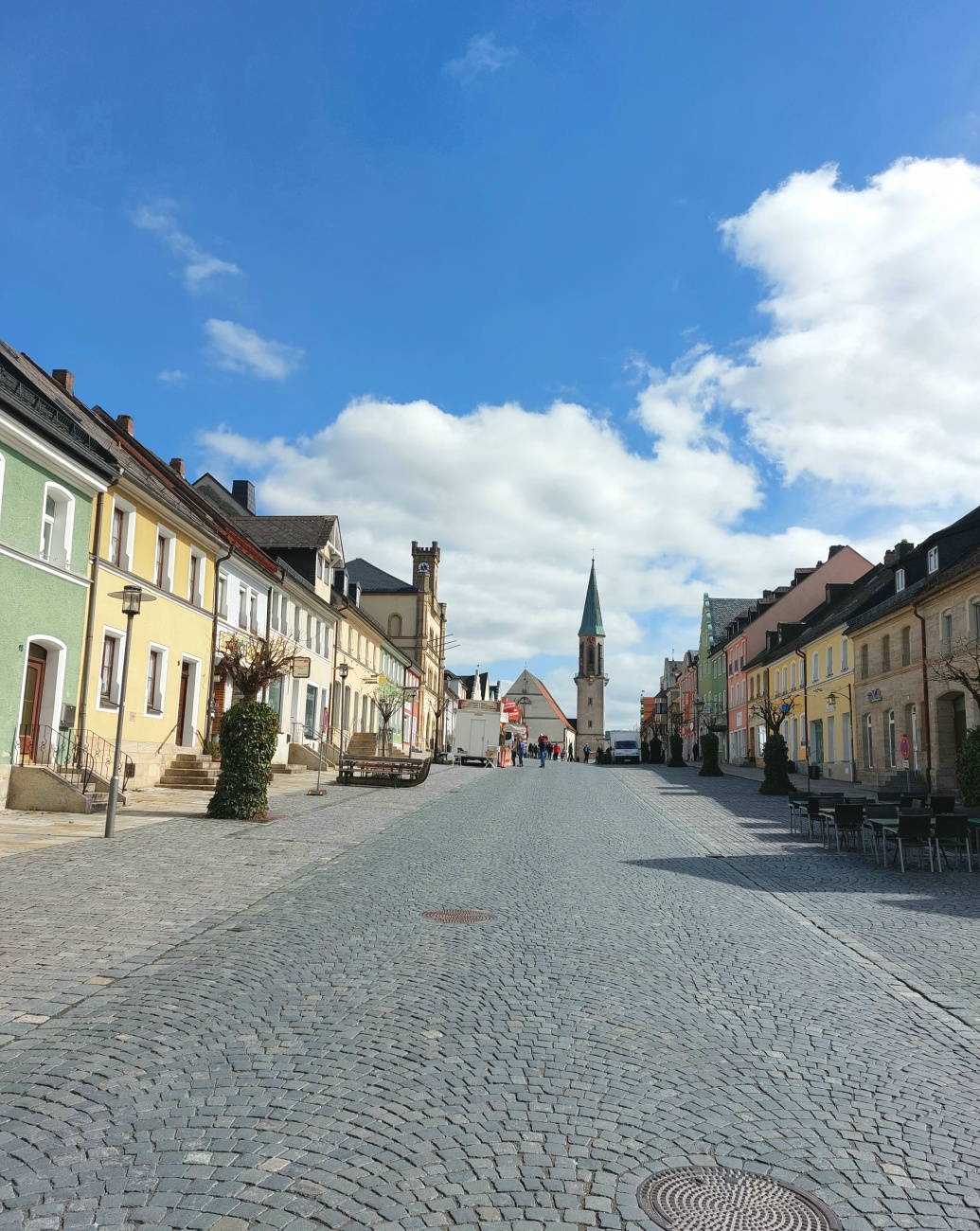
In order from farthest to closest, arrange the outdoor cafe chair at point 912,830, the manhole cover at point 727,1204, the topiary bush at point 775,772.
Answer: the topiary bush at point 775,772 → the outdoor cafe chair at point 912,830 → the manhole cover at point 727,1204

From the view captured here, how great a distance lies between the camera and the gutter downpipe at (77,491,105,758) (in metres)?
20.8

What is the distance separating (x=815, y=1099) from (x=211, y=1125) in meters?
2.92

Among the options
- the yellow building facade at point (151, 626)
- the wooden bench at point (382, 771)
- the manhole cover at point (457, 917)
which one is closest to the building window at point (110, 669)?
the yellow building facade at point (151, 626)

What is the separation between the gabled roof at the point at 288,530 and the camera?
4033cm

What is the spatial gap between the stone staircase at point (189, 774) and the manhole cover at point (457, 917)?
54.0ft

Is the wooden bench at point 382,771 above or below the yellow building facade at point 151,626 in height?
below

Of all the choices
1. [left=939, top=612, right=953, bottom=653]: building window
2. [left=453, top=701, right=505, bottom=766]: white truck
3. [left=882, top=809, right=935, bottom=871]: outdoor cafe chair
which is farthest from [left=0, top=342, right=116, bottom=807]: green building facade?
[left=453, top=701, right=505, bottom=766]: white truck

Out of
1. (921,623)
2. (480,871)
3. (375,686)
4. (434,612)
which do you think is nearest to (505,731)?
(434,612)

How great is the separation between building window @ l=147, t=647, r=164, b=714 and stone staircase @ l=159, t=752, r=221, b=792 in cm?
149

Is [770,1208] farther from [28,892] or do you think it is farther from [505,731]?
[505,731]

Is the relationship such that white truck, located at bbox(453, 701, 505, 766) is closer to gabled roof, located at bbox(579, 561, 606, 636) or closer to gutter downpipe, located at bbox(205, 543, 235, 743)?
gutter downpipe, located at bbox(205, 543, 235, 743)

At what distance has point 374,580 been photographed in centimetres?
7850

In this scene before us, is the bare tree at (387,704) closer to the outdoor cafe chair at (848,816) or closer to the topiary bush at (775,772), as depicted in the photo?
the topiary bush at (775,772)

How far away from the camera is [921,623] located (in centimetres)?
3334
